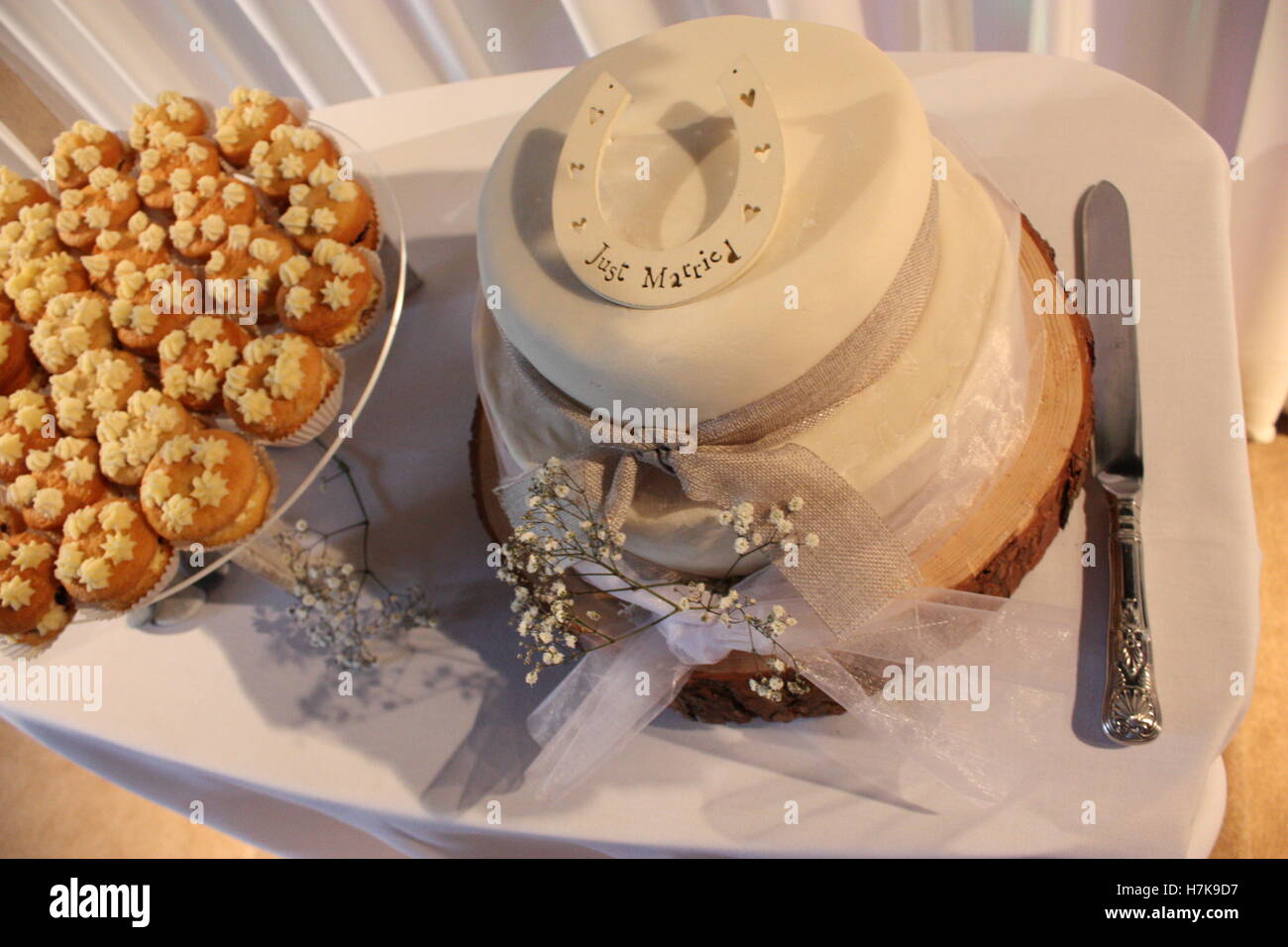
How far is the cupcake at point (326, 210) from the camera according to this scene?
1197 millimetres

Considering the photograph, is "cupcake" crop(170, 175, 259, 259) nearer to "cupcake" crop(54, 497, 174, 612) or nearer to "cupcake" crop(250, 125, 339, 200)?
"cupcake" crop(250, 125, 339, 200)

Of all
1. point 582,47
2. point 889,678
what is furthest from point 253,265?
point 582,47

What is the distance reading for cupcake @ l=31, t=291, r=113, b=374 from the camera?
1.18m

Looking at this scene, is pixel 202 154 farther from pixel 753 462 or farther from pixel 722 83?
pixel 753 462

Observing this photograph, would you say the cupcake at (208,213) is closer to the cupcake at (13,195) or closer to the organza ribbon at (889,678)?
the cupcake at (13,195)

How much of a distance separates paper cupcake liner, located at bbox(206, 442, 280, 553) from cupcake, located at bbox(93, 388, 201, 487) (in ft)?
0.25

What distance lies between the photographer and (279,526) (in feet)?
4.00

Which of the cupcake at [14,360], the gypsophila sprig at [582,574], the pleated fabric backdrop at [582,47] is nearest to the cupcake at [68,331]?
the cupcake at [14,360]

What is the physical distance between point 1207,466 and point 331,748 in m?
1.09

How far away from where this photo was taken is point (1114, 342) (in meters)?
1.11

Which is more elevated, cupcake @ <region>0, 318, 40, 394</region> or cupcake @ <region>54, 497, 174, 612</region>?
cupcake @ <region>0, 318, 40, 394</region>

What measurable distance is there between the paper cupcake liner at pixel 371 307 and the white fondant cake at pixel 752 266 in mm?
396

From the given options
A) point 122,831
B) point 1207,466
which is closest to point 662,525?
point 1207,466

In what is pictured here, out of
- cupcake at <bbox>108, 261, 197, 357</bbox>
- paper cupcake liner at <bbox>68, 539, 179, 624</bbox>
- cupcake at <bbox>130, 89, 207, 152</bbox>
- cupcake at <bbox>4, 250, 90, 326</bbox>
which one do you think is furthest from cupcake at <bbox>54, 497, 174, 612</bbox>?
cupcake at <bbox>130, 89, 207, 152</bbox>
